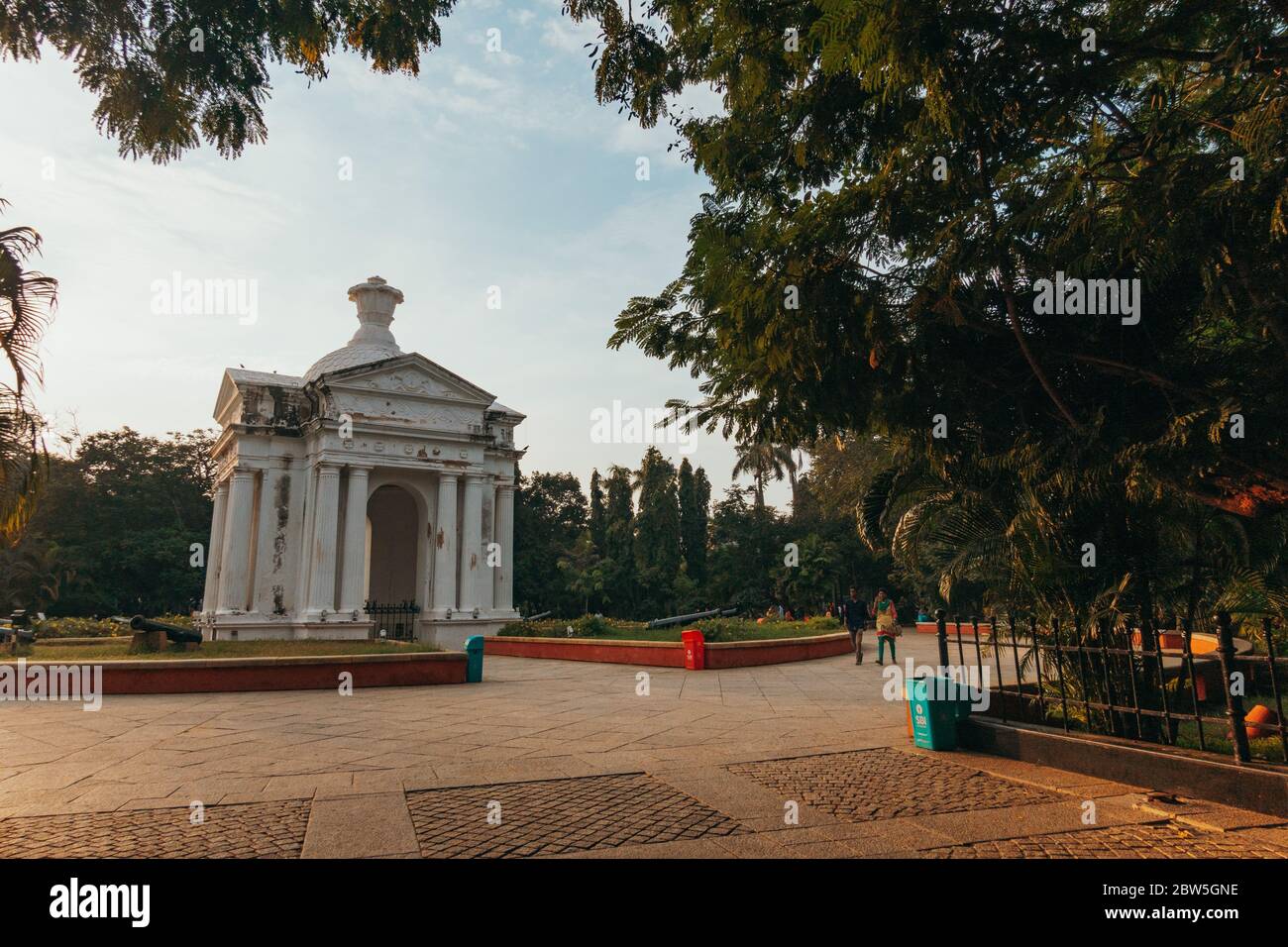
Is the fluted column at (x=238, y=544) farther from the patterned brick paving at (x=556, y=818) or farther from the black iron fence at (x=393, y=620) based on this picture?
the patterned brick paving at (x=556, y=818)

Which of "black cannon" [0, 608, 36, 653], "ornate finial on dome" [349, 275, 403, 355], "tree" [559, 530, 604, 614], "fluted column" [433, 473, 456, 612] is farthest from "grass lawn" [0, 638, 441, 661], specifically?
"tree" [559, 530, 604, 614]

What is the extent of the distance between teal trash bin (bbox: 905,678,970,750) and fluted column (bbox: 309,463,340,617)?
64.1ft

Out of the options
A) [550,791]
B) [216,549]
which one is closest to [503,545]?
[216,549]

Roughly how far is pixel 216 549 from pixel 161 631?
12.1 m

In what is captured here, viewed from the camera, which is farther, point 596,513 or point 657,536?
point 596,513

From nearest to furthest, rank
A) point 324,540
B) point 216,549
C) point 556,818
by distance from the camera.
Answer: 1. point 556,818
2. point 324,540
3. point 216,549

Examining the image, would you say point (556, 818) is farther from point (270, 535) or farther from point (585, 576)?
point (585, 576)

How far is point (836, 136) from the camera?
19.5 feet

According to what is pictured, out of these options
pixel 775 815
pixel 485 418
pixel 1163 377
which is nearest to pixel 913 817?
pixel 775 815

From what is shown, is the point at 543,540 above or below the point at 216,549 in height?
above

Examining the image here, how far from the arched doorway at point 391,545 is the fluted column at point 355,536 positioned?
17.2 feet

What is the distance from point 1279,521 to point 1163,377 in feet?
6.25

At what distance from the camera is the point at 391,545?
29875 mm

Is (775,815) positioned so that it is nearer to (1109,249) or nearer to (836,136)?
(1109,249)
